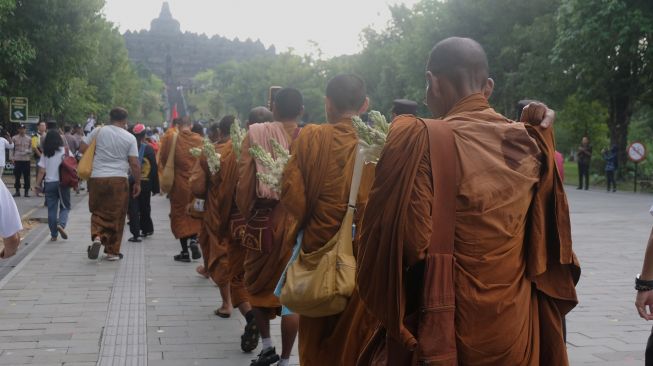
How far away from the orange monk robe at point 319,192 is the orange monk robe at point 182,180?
606 centimetres

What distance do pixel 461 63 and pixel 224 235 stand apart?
12.8ft

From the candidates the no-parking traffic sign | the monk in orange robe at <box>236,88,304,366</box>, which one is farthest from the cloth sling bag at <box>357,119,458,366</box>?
the no-parking traffic sign

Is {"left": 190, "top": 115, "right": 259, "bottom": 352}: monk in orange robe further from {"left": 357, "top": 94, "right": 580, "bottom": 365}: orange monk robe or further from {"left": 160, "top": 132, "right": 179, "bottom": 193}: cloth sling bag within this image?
{"left": 357, "top": 94, "right": 580, "bottom": 365}: orange monk robe

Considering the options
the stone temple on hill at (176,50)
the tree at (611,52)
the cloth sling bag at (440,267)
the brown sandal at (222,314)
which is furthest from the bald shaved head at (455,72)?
the stone temple on hill at (176,50)

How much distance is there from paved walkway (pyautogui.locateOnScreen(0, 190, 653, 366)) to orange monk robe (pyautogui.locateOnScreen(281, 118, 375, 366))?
156 centimetres

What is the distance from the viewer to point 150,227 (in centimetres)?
1262

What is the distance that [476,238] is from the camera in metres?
2.52

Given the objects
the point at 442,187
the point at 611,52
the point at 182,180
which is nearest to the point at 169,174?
the point at 182,180

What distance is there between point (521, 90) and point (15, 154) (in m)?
21.2

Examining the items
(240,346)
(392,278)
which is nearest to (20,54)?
(240,346)

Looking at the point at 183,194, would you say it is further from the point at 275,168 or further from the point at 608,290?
the point at 275,168

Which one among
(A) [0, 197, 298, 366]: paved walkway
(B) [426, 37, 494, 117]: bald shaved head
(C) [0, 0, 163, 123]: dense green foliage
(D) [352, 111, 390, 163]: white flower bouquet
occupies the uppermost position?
(C) [0, 0, 163, 123]: dense green foliage

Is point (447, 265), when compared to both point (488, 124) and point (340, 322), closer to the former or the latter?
point (488, 124)

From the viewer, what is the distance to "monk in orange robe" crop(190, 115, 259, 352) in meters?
6.03
